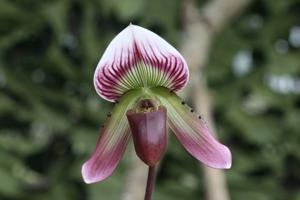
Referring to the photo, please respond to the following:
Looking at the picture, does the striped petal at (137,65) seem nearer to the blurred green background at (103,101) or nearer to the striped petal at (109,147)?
the striped petal at (109,147)

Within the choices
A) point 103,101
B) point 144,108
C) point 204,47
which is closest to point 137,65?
point 144,108

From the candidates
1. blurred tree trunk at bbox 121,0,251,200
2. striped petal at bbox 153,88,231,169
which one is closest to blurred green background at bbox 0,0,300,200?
blurred tree trunk at bbox 121,0,251,200

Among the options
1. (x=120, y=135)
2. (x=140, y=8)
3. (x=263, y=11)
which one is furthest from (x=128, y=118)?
(x=263, y=11)

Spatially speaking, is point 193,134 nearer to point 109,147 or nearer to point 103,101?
point 109,147

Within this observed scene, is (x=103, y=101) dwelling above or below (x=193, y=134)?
above

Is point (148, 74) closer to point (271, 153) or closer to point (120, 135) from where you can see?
point (120, 135)

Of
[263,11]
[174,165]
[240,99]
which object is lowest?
[174,165]

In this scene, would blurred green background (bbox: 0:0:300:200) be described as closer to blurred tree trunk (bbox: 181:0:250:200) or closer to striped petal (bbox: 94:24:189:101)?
blurred tree trunk (bbox: 181:0:250:200)
